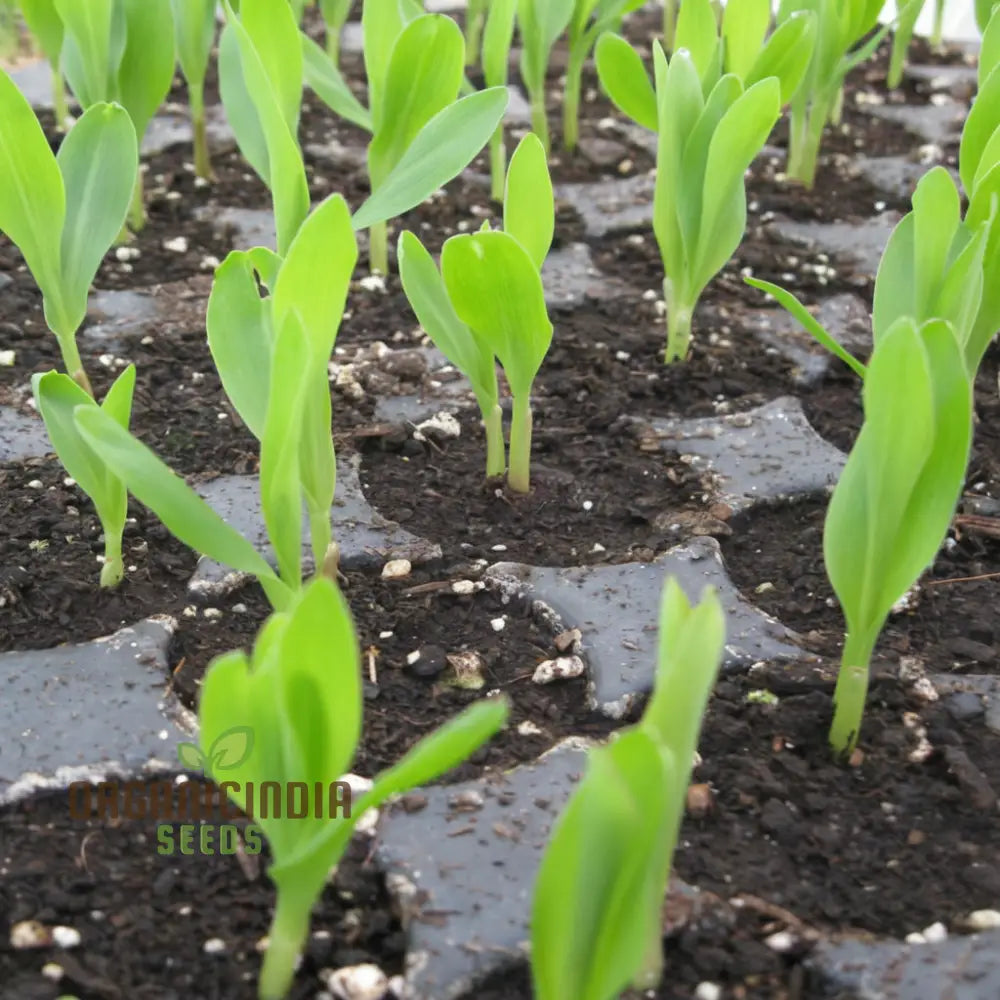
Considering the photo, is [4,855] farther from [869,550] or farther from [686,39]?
[686,39]

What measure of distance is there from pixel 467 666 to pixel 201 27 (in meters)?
1.13

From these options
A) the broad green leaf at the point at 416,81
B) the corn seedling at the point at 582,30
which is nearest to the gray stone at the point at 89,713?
the broad green leaf at the point at 416,81

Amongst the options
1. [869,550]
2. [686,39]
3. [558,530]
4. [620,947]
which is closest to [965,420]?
[869,550]

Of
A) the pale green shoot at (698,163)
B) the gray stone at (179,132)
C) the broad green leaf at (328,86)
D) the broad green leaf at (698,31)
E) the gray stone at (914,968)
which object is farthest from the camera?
the gray stone at (179,132)

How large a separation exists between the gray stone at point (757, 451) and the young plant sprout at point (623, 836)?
0.60 meters

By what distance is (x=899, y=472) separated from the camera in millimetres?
725

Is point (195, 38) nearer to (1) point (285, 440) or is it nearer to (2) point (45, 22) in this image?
(2) point (45, 22)

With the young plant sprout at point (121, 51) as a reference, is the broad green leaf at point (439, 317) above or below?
below

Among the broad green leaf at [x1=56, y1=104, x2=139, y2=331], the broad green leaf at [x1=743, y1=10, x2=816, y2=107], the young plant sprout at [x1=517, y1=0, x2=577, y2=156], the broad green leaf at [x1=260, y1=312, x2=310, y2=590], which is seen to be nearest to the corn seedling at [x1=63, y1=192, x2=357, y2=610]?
the broad green leaf at [x1=260, y1=312, x2=310, y2=590]

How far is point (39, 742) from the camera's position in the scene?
846mm

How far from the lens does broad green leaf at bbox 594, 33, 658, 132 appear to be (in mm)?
1505

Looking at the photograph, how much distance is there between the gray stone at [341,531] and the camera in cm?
104

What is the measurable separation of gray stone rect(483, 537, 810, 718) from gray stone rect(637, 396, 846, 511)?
0.42 ft

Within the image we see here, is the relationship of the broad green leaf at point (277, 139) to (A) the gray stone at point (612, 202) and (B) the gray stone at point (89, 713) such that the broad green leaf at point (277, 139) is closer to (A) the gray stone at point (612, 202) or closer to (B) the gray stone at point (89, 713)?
(B) the gray stone at point (89, 713)
